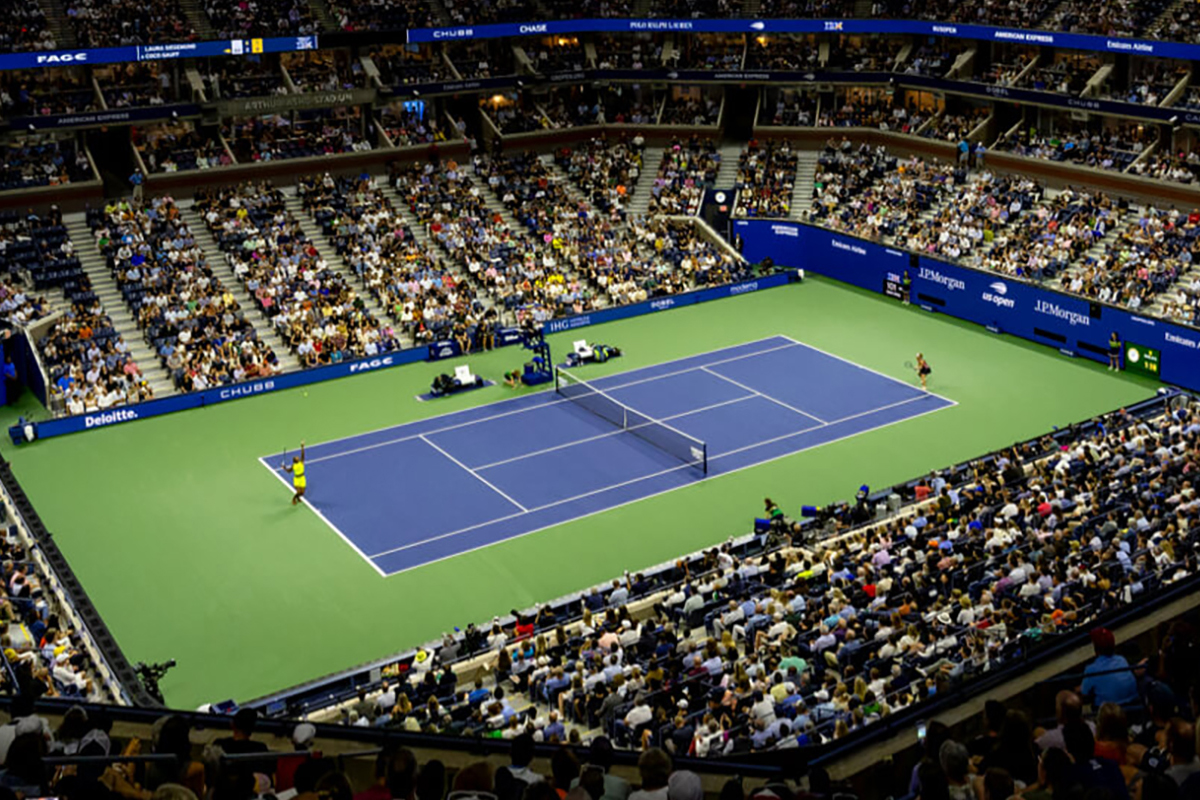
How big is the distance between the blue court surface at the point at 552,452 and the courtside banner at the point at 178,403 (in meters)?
5.85

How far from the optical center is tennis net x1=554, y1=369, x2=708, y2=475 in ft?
138

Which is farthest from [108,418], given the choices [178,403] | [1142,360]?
[1142,360]

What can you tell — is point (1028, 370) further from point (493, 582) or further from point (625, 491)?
point (493, 582)

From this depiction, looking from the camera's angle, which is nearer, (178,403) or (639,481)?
(639,481)

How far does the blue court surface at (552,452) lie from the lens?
38.0 metres

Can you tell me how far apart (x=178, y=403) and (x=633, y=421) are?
52.7ft

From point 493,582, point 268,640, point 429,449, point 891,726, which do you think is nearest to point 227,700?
point 268,640

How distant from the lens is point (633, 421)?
148 feet

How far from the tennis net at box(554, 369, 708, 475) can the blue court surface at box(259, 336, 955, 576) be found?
0.29 metres

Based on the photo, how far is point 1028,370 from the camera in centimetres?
4906

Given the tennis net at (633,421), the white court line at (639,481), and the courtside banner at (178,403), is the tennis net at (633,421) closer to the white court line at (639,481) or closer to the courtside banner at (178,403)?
the white court line at (639,481)

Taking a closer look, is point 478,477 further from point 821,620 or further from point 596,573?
point 821,620

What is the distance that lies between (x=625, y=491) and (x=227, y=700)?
14.5m

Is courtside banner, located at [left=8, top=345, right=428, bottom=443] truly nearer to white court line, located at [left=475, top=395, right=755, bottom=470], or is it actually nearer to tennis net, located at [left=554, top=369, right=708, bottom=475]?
tennis net, located at [left=554, top=369, right=708, bottom=475]
